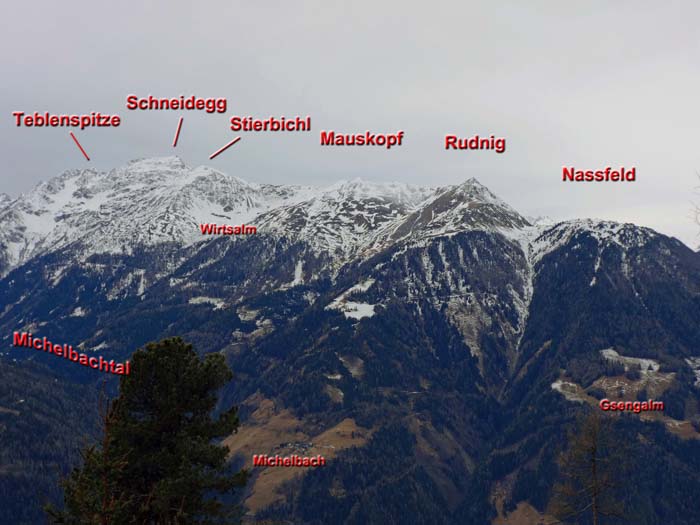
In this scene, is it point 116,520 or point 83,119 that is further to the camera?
point 83,119

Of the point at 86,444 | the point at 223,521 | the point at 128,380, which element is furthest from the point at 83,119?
the point at 86,444

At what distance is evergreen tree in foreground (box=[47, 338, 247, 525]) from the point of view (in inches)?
1871

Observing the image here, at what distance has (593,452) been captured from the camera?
53.1 meters

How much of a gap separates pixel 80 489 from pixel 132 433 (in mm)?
12193

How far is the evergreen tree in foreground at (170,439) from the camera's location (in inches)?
1871

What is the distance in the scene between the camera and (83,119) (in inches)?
4998

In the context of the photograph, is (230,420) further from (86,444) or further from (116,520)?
(86,444)

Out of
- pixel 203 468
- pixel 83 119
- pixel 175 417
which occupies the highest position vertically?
pixel 83 119

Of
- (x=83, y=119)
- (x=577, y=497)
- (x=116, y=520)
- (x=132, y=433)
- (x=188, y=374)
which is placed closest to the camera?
(x=116, y=520)

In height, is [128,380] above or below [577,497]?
above

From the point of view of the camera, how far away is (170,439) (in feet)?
170

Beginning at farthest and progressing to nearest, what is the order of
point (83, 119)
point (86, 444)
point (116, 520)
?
point (83, 119)
point (116, 520)
point (86, 444)

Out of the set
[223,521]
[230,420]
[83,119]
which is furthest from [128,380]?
[83,119]

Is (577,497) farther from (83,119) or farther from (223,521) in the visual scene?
(83,119)
